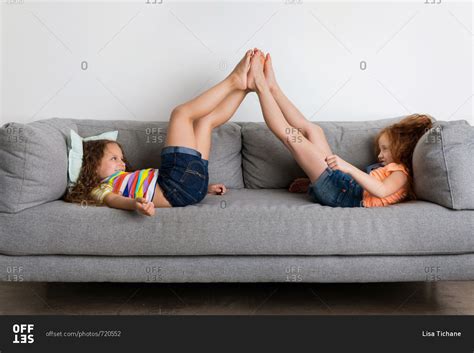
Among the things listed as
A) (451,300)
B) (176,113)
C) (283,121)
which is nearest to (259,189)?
(283,121)

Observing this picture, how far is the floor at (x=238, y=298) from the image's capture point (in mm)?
2348

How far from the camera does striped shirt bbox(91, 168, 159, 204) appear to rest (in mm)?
2396

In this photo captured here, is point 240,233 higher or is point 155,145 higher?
point 155,145

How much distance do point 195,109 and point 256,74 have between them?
14.4 inches

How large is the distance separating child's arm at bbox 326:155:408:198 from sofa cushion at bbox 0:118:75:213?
4.08 ft

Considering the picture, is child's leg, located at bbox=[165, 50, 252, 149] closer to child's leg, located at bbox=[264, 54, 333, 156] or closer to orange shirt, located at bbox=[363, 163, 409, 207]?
child's leg, located at bbox=[264, 54, 333, 156]

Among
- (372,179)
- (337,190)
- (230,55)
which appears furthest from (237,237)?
(230,55)

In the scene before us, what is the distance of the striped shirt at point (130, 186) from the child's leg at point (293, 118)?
2.43 ft

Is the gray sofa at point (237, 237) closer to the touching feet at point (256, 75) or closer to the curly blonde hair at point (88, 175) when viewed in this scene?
the curly blonde hair at point (88, 175)

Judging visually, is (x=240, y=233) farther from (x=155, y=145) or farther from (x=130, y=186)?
(x=155, y=145)

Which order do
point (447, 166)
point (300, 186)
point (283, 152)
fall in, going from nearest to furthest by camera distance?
point (447, 166)
point (300, 186)
point (283, 152)

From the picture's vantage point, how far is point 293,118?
2732 mm

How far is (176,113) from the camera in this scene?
8.27 feet

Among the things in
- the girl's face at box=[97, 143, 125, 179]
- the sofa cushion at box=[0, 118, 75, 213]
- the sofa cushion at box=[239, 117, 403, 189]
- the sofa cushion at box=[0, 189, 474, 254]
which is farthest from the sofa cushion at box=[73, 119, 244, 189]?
the sofa cushion at box=[0, 189, 474, 254]
